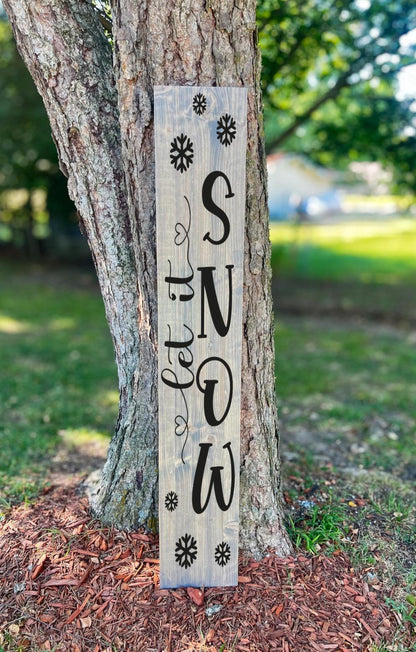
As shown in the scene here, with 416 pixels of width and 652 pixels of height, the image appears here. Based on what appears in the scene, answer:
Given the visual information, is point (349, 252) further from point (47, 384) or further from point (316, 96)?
point (47, 384)

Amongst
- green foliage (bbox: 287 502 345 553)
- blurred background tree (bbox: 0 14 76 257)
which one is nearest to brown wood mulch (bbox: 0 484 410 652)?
green foliage (bbox: 287 502 345 553)

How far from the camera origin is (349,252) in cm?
1703

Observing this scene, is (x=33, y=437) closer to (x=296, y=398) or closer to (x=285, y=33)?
(x=296, y=398)

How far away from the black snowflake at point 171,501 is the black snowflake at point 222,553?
0.26 m

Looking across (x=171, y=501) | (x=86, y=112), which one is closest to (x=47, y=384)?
(x=171, y=501)

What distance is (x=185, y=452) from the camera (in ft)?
7.08

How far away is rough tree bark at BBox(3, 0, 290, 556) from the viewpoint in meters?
1.92

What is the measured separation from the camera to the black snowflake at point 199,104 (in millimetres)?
1854

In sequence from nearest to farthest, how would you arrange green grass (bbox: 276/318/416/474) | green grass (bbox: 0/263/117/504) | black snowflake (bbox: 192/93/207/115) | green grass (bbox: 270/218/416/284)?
black snowflake (bbox: 192/93/207/115), green grass (bbox: 0/263/117/504), green grass (bbox: 276/318/416/474), green grass (bbox: 270/218/416/284)

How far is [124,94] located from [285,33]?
410 cm

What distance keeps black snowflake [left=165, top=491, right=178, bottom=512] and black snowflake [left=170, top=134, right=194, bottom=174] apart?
1.26m

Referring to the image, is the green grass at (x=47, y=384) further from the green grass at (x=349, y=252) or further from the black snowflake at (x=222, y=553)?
the green grass at (x=349, y=252)

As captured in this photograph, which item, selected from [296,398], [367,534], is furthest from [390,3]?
[367,534]

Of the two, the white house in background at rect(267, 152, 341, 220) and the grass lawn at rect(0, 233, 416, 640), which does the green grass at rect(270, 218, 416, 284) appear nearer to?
the grass lawn at rect(0, 233, 416, 640)
